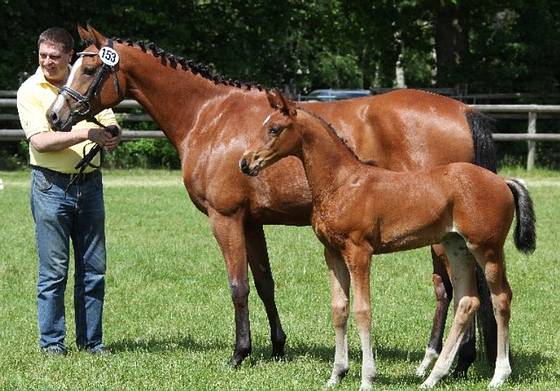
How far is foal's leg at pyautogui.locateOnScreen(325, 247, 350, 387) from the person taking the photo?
19.9 feet

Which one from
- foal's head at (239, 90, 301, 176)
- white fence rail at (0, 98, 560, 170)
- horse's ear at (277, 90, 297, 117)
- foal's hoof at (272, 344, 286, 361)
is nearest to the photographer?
foal's head at (239, 90, 301, 176)

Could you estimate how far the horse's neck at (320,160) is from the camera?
5.92 metres

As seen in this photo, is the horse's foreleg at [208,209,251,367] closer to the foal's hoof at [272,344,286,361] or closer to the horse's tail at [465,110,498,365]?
the foal's hoof at [272,344,286,361]

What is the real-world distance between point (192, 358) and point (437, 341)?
5.69 ft

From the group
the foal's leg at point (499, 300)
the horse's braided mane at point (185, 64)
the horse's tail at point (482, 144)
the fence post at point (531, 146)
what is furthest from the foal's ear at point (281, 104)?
the fence post at point (531, 146)

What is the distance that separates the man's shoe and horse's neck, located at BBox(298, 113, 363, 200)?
236 centimetres

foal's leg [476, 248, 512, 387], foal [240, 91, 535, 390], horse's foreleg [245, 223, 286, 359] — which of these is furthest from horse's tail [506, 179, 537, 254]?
horse's foreleg [245, 223, 286, 359]

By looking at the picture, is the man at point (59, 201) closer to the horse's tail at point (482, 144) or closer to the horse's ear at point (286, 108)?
the horse's ear at point (286, 108)

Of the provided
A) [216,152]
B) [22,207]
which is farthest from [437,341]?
[22,207]

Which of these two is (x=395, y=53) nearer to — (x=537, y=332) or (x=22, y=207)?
(x=22, y=207)

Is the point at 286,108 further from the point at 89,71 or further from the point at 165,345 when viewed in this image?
the point at 165,345

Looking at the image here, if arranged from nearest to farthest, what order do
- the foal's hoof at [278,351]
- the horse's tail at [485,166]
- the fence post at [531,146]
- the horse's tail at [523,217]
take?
the horse's tail at [523,217] < the horse's tail at [485,166] < the foal's hoof at [278,351] < the fence post at [531,146]

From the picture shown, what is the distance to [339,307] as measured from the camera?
239 inches

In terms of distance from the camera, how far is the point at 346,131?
7.07m
